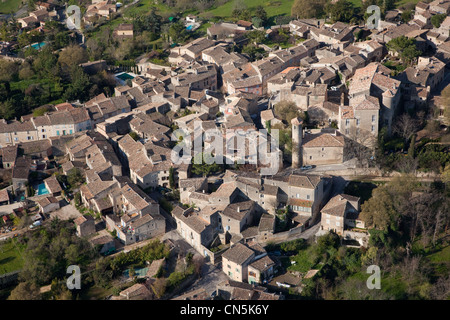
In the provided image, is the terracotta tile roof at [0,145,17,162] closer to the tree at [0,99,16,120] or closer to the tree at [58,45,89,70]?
the tree at [0,99,16,120]

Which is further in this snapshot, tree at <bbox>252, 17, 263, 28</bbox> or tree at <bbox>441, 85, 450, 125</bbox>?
tree at <bbox>252, 17, 263, 28</bbox>

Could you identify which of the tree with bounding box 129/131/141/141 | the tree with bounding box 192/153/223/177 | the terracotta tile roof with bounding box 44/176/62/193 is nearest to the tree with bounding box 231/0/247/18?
the tree with bounding box 129/131/141/141

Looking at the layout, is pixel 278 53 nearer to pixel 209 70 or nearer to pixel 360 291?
pixel 209 70

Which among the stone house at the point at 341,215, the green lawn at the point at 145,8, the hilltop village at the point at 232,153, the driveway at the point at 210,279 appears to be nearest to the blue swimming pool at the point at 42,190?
the hilltop village at the point at 232,153

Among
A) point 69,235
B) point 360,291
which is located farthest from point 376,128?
point 69,235

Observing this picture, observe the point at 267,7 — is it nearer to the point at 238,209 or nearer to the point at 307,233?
the point at 238,209

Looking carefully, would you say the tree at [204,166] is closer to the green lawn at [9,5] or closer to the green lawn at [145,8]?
the green lawn at [145,8]

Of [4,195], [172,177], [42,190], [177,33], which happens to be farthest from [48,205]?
[177,33]
